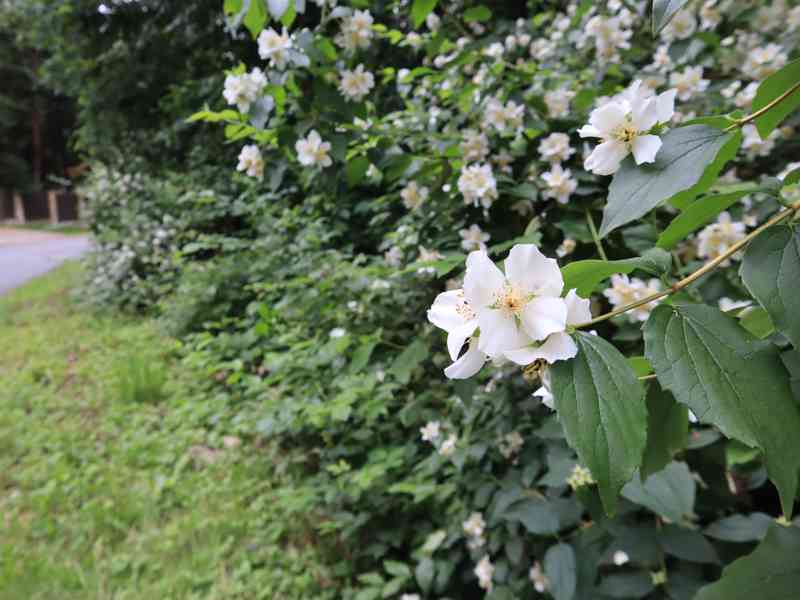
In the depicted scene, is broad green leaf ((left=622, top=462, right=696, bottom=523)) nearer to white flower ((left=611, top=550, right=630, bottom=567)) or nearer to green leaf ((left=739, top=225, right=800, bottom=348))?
white flower ((left=611, top=550, right=630, bottom=567))

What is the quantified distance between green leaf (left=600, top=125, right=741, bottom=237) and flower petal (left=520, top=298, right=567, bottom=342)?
0.07 metres

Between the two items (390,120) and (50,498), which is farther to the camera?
(50,498)

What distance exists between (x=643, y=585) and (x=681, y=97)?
1194 mm

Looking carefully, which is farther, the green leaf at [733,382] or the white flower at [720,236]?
the white flower at [720,236]

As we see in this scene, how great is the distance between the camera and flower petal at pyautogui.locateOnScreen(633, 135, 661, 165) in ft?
1.57

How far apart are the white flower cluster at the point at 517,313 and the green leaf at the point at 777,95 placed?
0.84 feet

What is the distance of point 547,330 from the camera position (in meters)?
0.42

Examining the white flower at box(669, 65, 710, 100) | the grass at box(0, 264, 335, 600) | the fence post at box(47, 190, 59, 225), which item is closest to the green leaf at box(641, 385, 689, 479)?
the white flower at box(669, 65, 710, 100)

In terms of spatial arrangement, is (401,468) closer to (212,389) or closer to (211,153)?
(212,389)

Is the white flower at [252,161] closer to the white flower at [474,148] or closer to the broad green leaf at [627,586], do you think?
the white flower at [474,148]

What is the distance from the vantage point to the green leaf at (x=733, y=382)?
16.5 inches

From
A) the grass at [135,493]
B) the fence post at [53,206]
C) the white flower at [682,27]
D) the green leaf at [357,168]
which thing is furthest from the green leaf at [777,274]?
the fence post at [53,206]

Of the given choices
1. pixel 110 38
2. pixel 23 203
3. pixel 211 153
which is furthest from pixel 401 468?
pixel 23 203

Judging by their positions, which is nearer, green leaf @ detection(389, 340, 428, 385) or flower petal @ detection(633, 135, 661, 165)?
flower petal @ detection(633, 135, 661, 165)
